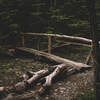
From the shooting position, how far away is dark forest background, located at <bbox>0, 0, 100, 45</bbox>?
9.64m

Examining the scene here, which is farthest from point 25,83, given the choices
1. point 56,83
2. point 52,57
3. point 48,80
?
point 52,57

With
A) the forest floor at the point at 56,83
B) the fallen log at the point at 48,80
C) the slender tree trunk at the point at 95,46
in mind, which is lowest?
the forest floor at the point at 56,83

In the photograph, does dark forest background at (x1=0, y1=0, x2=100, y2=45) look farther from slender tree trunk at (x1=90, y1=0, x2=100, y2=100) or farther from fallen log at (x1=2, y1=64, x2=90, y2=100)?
slender tree trunk at (x1=90, y1=0, x2=100, y2=100)

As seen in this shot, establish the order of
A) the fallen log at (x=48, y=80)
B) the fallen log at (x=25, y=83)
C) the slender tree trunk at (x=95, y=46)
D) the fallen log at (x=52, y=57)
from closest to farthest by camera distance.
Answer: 1. the slender tree trunk at (x=95, y=46)
2. the fallen log at (x=48, y=80)
3. the fallen log at (x=25, y=83)
4. the fallen log at (x=52, y=57)

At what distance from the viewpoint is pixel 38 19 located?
11.6m

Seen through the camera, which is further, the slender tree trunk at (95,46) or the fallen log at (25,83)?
the fallen log at (25,83)

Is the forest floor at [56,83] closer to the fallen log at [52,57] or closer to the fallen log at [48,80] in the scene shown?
the fallen log at [48,80]

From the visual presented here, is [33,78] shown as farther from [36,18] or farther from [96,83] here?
[36,18]

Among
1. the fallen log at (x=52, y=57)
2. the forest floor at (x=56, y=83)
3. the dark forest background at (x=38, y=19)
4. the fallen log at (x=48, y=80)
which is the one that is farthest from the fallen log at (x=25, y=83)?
the dark forest background at (x=38, y=19)

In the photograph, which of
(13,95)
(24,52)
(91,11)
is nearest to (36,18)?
(24,52)

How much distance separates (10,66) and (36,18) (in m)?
4.89

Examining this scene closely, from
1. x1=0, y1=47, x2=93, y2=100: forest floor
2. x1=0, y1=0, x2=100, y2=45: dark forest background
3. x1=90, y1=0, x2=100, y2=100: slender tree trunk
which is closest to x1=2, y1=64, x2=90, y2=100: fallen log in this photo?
x1=0, y1=47, x2=93, y2=100: forest floor

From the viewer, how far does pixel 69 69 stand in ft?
21.2

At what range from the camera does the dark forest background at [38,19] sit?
9641 millimetres
